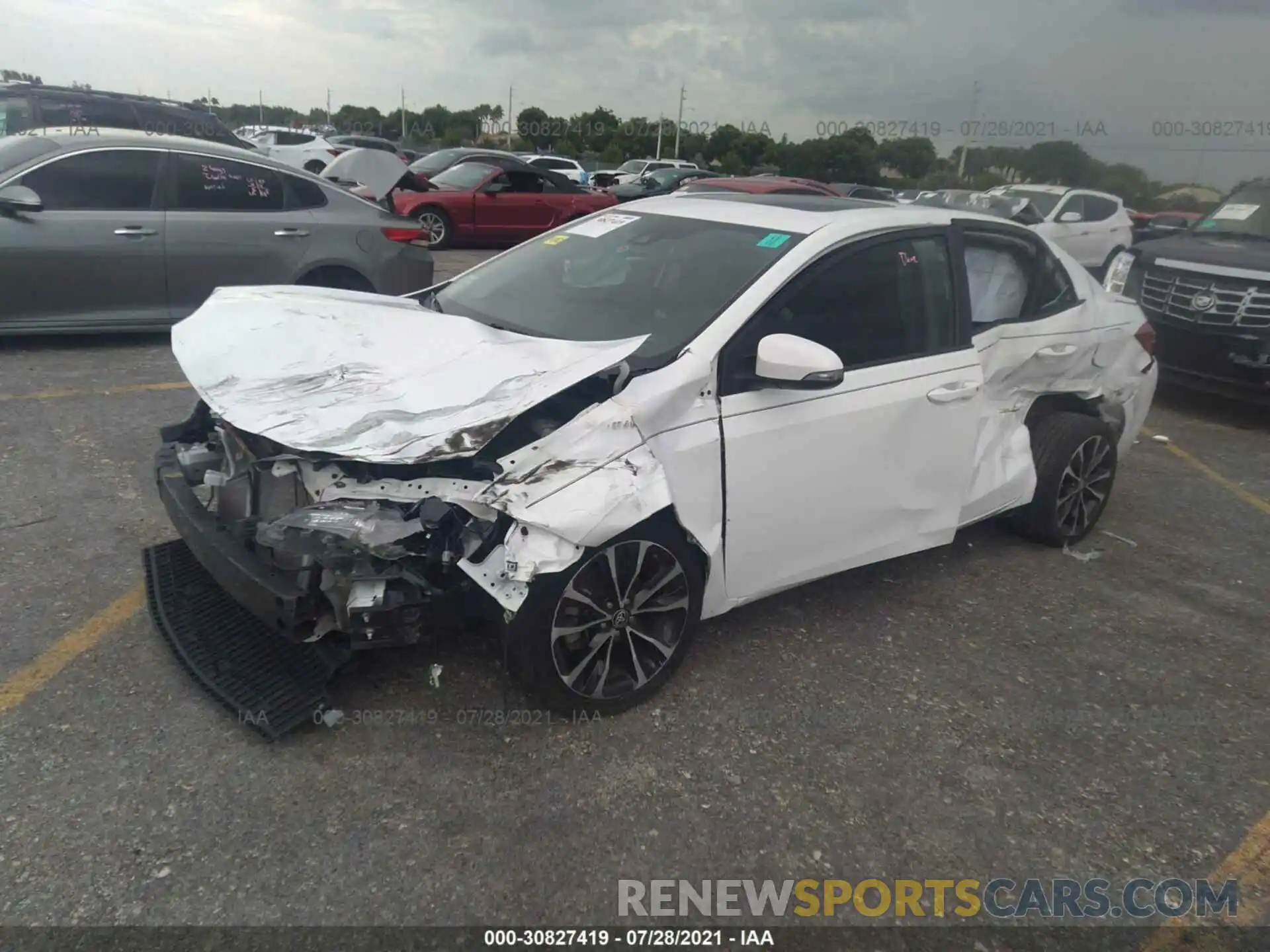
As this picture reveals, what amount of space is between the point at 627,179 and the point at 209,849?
2410 centimetres

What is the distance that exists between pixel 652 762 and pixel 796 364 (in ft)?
4.42

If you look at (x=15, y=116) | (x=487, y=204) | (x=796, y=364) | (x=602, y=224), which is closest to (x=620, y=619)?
(x=796, y=364)

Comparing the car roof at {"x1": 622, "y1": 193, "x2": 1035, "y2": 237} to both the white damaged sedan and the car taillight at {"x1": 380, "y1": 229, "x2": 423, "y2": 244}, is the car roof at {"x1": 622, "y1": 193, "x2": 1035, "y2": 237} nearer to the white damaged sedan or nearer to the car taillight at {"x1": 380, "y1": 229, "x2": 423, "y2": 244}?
the white damaged sedan

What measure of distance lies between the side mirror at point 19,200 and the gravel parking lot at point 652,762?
278 cm

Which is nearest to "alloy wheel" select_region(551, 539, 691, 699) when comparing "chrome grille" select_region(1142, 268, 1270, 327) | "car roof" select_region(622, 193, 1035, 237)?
"car roof" select_region(622, 193, 1035, 237)

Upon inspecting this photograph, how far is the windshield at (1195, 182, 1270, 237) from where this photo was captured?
27.0ft

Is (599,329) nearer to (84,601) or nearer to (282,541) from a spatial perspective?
(282,541)

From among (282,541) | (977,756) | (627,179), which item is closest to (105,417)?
(282,541)

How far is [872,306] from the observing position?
3615 millimetres

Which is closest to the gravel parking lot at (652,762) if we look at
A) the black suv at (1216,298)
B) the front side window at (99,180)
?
the front side window at (99,180)

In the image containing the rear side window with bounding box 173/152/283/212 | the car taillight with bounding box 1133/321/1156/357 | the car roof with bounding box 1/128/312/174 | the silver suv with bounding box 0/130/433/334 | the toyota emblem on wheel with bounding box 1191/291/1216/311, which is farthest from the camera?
the toyota emblem on wheel with bounding box 1191/291/1216/311

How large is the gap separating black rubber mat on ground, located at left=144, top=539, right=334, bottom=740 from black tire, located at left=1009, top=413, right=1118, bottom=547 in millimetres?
3371

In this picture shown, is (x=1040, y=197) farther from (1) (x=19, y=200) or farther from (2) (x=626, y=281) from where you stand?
(1) (x=19, y=200)

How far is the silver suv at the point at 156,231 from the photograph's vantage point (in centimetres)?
625
